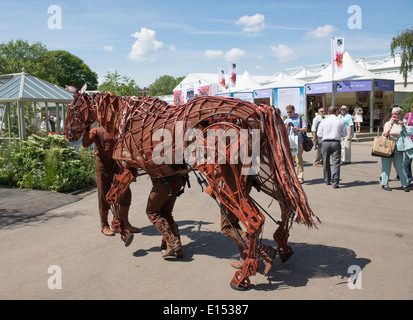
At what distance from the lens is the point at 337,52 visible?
56.6ft

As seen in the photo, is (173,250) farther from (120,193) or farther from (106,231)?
(106,231)

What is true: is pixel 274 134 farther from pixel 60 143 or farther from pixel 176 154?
pixel 60 143

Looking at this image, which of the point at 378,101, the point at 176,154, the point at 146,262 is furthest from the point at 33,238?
the point at 378,101

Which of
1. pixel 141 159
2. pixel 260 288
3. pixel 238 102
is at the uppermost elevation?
pixel 238 102

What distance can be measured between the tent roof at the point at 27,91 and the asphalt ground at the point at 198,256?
4.36 metres

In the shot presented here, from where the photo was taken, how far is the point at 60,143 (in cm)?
881

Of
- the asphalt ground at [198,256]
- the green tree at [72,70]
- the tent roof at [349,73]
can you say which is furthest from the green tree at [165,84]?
the asphalt ground at [198,256]

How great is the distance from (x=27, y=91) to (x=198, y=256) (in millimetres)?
8730

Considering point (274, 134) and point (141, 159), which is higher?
point (274, 134)

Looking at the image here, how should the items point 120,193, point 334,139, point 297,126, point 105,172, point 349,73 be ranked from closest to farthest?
point 120,193, point 105,172, point 334,139, point 297,126, point 349,73

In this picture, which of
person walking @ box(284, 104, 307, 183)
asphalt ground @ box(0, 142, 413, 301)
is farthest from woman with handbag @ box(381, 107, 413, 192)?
person walking @ box(284, 104, 307, 183)

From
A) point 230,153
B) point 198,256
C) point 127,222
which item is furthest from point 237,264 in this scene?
point 127,222

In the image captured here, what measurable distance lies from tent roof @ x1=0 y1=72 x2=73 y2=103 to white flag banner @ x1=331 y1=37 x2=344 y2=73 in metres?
12.6

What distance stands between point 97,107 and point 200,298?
117 inches
